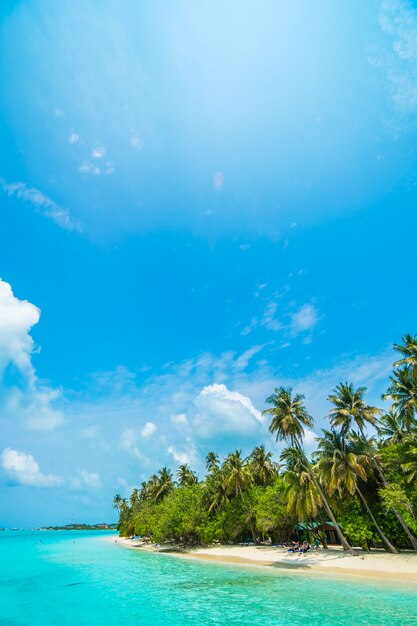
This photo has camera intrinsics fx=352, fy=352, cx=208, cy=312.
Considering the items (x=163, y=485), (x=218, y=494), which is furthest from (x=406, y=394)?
(x=163, y=485)

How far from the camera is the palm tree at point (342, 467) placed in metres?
33.6

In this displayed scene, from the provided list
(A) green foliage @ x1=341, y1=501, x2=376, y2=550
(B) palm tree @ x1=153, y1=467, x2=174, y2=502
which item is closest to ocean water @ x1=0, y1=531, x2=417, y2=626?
(A) green foliage @ x1=341, y1=501, x2=376, y2=550

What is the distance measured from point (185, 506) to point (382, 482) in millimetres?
30695

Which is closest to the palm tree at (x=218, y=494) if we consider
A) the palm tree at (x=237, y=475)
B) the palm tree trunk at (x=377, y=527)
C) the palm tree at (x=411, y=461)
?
the palm tree at (x=237, y=475)

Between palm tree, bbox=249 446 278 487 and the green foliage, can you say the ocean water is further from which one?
palm tree, bbox=249 446 278 487

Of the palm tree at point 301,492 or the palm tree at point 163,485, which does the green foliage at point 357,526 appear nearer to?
the palm tree at point 301,492

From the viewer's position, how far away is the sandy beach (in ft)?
89.2

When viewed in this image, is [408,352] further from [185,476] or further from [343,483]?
[185,476]

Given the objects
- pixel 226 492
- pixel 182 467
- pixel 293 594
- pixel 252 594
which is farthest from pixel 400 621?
pixel 182 467

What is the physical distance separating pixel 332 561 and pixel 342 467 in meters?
8.55

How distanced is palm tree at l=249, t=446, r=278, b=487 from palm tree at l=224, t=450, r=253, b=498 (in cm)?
550

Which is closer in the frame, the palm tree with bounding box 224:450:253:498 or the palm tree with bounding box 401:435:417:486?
the palm tree with bounding box 401:435:417:486

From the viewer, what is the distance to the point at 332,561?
33.2 meters

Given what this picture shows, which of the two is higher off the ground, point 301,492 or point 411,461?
point 411,461
